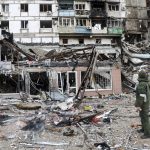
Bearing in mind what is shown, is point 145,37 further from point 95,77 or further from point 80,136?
point 80,136

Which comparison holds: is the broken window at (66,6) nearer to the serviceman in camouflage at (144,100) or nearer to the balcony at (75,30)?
the balcony at (75,30)

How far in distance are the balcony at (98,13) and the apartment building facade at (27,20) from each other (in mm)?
7070

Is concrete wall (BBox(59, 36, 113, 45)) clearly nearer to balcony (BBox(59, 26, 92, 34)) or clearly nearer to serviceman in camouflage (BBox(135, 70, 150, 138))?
balcony (BBox(59, 26, 92, 34))

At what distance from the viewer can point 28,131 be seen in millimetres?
16000

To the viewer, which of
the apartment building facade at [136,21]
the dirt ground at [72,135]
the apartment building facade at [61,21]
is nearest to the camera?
the dirt ground at [72,135]

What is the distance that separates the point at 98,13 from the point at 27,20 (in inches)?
469

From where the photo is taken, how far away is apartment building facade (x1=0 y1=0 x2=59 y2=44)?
215 ft

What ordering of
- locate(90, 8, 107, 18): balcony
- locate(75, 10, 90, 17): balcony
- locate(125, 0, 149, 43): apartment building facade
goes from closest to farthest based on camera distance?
locate(75, 10, 90, 17): balcony < locate(90, 8, 107, 18): balcony < locate(125, 0, 149, 43): apartment building facade

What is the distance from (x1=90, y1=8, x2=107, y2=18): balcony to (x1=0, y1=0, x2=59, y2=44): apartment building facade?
23.2 ft

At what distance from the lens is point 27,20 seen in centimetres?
6606

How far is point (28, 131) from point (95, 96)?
18599 millimetres

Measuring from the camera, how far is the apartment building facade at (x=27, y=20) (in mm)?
65562

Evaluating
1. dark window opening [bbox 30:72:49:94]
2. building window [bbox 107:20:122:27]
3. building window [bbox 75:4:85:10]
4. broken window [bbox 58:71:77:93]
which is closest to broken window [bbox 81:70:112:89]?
broken window [bbox 58:71:77:93]

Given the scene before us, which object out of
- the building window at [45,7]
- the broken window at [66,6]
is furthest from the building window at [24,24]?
the broken window at [66,6]
